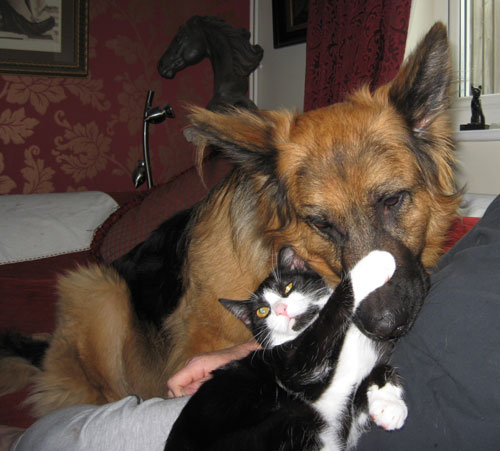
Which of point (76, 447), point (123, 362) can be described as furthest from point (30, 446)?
point (123, 362)

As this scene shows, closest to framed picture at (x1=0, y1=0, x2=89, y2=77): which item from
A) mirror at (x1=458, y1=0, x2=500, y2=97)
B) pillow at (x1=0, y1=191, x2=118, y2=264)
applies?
pillow at (x1=0, y1=191, x2=118, y2=264)

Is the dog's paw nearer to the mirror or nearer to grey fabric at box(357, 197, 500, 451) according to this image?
grey fabric at box(357, 197, 500, 451)

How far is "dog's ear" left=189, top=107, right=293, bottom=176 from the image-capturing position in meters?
1.48

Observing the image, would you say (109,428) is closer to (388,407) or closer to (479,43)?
(388,407)

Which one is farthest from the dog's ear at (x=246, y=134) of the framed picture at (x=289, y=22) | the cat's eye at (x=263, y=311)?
the framed picture at (x=289, y=22)

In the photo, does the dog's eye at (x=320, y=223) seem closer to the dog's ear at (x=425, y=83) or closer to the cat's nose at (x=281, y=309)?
the cat's nose at (x=281, y=309)

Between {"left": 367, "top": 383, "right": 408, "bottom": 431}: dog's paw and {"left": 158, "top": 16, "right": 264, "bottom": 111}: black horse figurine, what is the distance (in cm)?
306

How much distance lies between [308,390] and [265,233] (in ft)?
2.18

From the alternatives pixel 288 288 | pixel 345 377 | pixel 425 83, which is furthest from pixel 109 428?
pixel 425 83

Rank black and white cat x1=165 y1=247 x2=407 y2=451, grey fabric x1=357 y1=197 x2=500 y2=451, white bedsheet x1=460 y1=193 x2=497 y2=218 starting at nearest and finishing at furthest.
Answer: grey fabric x1=357 y1=197 x2=500 y2=451
black and white cat x1=165 y1=247 x2=407 y2=451
white bedsheet x1=460 y1=193 x2=497 y2=218

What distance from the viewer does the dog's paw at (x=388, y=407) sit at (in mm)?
987

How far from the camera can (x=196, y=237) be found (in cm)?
189

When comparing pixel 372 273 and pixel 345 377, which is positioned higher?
pixel 372 273

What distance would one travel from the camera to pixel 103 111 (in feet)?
14.2
